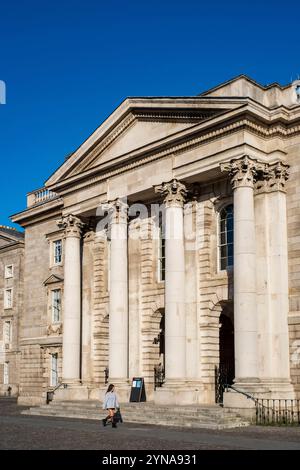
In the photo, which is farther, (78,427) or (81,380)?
(81,380)

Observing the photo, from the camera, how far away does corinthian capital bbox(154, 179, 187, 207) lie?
88.3ft

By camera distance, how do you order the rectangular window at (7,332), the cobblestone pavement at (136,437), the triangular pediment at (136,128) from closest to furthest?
the cobblestone pavement at (136,437) → the triangular pediment at (136,128) → the rectangular window at (7,332)

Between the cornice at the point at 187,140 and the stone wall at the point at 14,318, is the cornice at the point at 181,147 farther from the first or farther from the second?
the stone wall at the point at 14,318

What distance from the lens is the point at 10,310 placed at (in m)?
46.1

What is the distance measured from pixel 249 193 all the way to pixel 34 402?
18809mm

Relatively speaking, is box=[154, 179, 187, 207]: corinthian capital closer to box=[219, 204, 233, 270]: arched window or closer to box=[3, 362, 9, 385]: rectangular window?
box=[219, 204, 233, 270]: arched window

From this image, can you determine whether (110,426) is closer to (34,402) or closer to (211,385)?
(211,385)

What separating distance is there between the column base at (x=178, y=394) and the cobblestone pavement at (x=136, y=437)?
296 centimetres

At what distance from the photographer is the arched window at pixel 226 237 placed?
2677 centimetres

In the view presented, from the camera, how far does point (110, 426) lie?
72.0 ft

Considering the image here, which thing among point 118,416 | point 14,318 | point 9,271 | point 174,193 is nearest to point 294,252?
point 174,193

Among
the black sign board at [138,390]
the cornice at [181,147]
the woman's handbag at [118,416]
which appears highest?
the cornice at [181,147]

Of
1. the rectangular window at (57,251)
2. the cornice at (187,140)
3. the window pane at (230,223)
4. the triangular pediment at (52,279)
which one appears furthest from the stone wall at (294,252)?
the rectangular window at (57,251)
